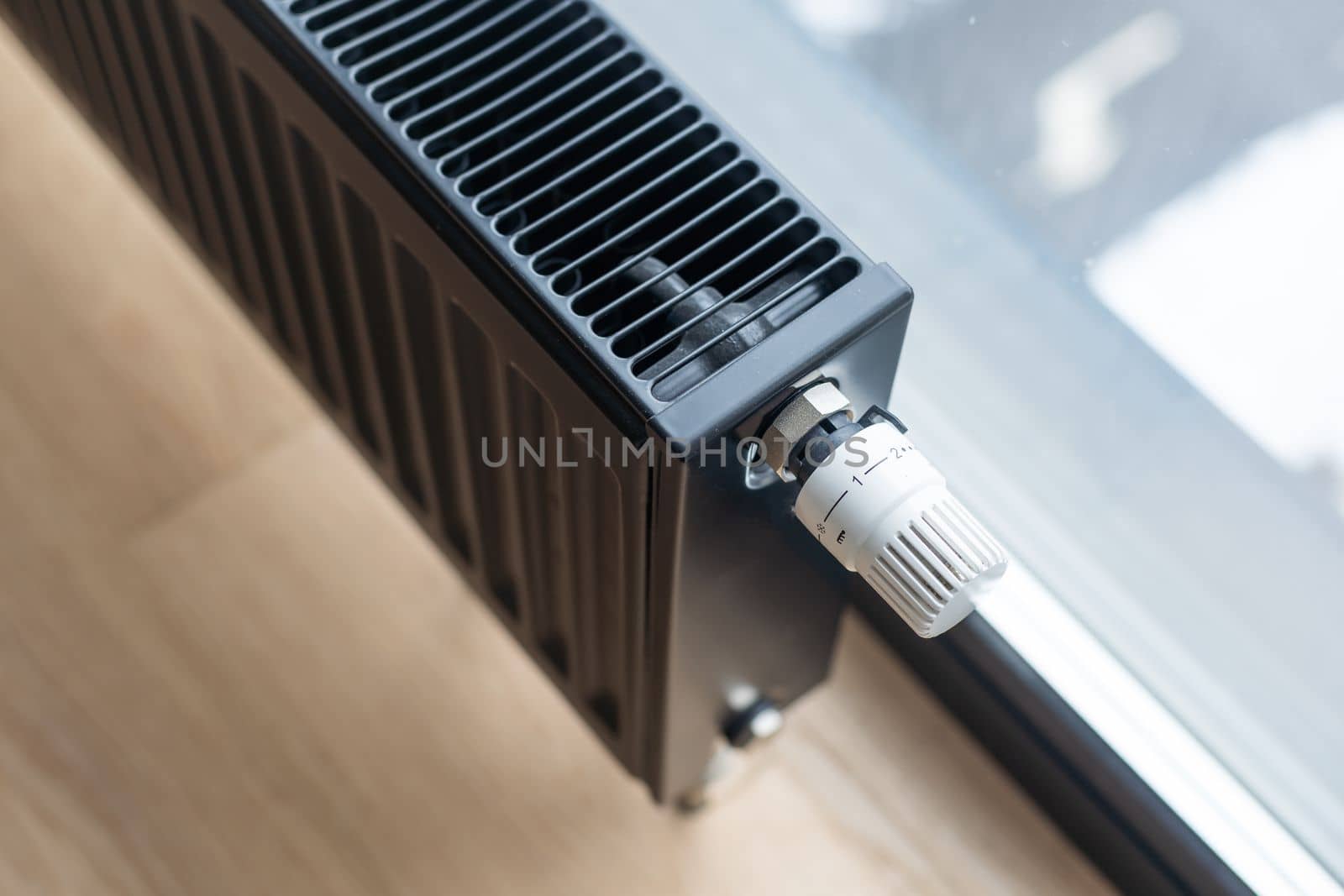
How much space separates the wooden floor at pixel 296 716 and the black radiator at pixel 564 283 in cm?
18

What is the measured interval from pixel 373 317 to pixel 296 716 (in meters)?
0.34

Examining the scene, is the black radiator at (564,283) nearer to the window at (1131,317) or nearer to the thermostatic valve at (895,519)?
the thermostatic valve at (895,519)

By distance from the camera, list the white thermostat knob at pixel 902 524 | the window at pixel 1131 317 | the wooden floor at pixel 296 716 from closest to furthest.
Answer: the white thermostat knob at pixel 902 524
the window at pixel 1131 317
the wooden floor at pixel 296 716

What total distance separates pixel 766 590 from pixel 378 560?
15.3 inches

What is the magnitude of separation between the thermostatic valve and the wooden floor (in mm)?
410

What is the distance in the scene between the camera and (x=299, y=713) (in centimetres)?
86

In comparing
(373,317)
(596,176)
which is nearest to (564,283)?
(596,176)

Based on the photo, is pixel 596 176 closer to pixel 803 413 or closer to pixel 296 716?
pixel 803 413

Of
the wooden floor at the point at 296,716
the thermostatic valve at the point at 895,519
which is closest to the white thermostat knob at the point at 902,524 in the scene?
the thermostatic valve at the point at 895,519

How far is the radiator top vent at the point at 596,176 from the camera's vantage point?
1.54 ft

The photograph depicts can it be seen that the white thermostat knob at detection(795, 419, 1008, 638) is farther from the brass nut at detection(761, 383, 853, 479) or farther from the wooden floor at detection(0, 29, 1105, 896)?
the wooden floor at detection(0, 29, 1105, 896)

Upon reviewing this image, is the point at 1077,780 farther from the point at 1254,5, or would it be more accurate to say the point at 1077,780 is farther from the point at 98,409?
the point at 98,409

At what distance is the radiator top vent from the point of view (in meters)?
0.47

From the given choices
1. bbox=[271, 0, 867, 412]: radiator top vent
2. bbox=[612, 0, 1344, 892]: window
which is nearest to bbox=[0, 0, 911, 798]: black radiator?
bbox=[271, 0, 867, 412]: radiator top vent
